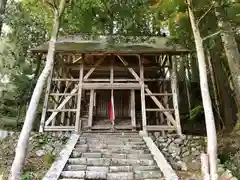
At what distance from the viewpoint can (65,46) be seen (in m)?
12.6

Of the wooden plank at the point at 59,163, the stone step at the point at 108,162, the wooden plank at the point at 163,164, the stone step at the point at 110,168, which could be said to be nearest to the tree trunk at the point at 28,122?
the wooden plank at the point at 59,163

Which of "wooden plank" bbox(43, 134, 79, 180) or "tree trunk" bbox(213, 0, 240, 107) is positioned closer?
"wooden plank" bbox(43, 134, 79, 180)

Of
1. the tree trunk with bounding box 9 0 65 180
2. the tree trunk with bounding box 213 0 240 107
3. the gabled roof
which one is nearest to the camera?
the tree trunk with bounding box 9 0 65 180

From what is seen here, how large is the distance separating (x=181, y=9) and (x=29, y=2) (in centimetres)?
631

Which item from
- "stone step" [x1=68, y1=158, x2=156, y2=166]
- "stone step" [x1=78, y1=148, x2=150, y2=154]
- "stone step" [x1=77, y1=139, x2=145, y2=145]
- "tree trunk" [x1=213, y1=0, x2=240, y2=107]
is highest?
"tree trunk" [x1=213, y1=0, x2=240, y2=107]

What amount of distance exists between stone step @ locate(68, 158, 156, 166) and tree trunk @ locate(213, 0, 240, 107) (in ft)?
12.3

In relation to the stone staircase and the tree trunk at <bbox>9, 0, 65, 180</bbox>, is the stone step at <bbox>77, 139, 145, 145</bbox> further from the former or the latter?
the tree trunk at <bbox>9, 0, 65, 180</bbox>

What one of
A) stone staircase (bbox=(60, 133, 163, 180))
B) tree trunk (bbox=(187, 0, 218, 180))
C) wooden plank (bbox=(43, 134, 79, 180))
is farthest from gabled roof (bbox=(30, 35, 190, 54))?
wooden plank (bbox=(43, 134, 79, 180))

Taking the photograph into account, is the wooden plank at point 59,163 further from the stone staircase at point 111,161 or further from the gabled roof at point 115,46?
the gabled roof at point 115,46

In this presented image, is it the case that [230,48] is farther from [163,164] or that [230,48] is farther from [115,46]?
[115,46]

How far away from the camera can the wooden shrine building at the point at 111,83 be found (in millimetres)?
11164

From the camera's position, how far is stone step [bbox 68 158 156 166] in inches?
290

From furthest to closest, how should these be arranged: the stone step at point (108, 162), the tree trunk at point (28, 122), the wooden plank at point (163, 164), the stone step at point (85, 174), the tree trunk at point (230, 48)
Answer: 1. the tree trunk at point (230, 48)
2. the stone step at point (108, 162)
3. the stone step at point (85, 174)
4. the wooden plank at point (163, 164)
5. the tree trunk at point (28, 122)

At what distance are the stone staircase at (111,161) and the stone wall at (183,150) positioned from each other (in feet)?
2.53
